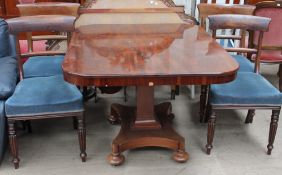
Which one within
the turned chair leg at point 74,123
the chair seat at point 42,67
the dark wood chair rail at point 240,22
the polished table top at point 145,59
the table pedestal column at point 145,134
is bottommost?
the turned chair leg at point 74,123

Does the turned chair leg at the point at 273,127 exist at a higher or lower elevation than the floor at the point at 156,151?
higher

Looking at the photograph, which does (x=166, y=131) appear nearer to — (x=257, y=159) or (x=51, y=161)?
(x=257, y=159)

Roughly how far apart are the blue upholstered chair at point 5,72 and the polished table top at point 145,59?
548mm

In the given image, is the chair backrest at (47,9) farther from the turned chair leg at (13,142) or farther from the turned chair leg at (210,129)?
the turned chair leg at (210,129)

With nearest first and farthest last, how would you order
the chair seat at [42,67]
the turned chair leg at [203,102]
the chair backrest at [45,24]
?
the chair backrest at [45,24]
the chair seat at [42,67]
the turned chair leg at [203,102]

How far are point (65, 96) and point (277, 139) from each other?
155 centimetres

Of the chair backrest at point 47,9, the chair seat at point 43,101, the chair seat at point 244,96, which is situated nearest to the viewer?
the chair seat at point 43,101

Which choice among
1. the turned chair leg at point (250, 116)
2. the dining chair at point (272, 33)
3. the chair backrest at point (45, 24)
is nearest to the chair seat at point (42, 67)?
the chair backrest at point (45, 24)

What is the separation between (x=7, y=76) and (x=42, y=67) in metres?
0.30

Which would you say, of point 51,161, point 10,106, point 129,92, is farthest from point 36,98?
point 129,92

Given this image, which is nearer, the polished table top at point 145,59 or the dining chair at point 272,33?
the polished table top at point 145,59

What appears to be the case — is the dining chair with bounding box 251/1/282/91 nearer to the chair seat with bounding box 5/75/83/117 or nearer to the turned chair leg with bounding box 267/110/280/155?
the turned chair leg with bounding box 267/110/280/155

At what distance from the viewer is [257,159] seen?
221 centimetres

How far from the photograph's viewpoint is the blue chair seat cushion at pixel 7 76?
82.8 inches
